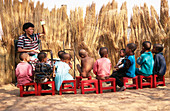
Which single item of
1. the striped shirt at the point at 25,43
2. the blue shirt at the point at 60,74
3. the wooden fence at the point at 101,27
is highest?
the wooden fence at the point at 101,27

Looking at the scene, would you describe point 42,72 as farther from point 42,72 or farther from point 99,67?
point 99,67

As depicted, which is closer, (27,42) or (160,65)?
(160,65)

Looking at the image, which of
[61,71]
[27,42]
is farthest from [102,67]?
[27,42]

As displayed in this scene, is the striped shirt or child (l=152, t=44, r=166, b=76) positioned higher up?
the striped shirt

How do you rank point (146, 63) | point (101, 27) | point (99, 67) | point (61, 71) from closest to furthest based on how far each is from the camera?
1. point (61, 71)
2. point (99, 67)
3. point (146, 63)
4. point (101, 27)

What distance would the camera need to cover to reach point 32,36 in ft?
17.0

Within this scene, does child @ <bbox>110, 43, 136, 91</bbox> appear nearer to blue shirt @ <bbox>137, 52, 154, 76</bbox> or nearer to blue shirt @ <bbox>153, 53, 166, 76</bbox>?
blue shirt @ <bbox>137, 52, 154, 76</bbox>

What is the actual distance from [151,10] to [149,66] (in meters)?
2.93

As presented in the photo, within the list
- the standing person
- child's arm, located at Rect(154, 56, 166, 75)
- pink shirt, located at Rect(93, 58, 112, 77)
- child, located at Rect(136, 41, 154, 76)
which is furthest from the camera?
the standing person

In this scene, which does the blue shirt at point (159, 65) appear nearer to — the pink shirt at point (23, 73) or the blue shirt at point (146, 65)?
the blue shirt at point (146, 65)

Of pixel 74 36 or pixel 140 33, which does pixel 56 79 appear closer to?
pixel 74 36

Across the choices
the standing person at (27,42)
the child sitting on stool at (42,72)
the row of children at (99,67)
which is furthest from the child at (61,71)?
the standing person at (27,42)

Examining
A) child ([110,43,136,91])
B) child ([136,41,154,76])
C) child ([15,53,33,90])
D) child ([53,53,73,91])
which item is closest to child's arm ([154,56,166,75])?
child ([136,41,154,76])

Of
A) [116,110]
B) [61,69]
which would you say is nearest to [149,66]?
[61,69]
